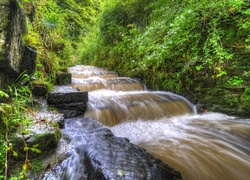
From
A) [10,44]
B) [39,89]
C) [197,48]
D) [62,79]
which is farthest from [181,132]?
[62,79]

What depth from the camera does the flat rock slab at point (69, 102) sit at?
2882 mm

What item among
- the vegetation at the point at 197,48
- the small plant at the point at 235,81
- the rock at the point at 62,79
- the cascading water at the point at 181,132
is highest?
the vegetation at the point at 197,48

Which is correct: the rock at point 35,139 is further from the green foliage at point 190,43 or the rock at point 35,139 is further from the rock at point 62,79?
the green foliage at point 190,43

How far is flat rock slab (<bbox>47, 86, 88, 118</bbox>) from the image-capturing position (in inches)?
113

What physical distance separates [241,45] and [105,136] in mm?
3275

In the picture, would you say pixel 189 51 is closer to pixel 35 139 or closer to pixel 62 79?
pixel 62 79

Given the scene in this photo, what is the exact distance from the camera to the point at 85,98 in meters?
3.21

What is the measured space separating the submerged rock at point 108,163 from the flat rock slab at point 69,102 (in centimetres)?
97

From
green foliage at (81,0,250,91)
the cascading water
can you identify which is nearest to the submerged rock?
the cascading water

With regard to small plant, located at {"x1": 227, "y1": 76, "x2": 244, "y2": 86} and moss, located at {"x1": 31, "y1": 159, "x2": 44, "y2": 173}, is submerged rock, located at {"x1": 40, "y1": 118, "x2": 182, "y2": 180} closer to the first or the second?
moss, located at {"x1": 31, "y1": 159, "x2": 44, "y2": 173}

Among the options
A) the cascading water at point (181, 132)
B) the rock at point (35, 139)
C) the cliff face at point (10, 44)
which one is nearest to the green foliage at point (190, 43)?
the cascading water at point (181, 132)

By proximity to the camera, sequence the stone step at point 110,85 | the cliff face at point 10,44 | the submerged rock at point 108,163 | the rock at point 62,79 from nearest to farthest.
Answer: the submerged rock at point 108,163 < the cliff face at point 10,44 < the rock at point 62,79 < the stone step at point 110,85

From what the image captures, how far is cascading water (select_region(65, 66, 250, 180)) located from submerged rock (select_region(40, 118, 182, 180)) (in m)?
0.45

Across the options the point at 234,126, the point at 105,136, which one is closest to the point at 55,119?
the point at 105,136
